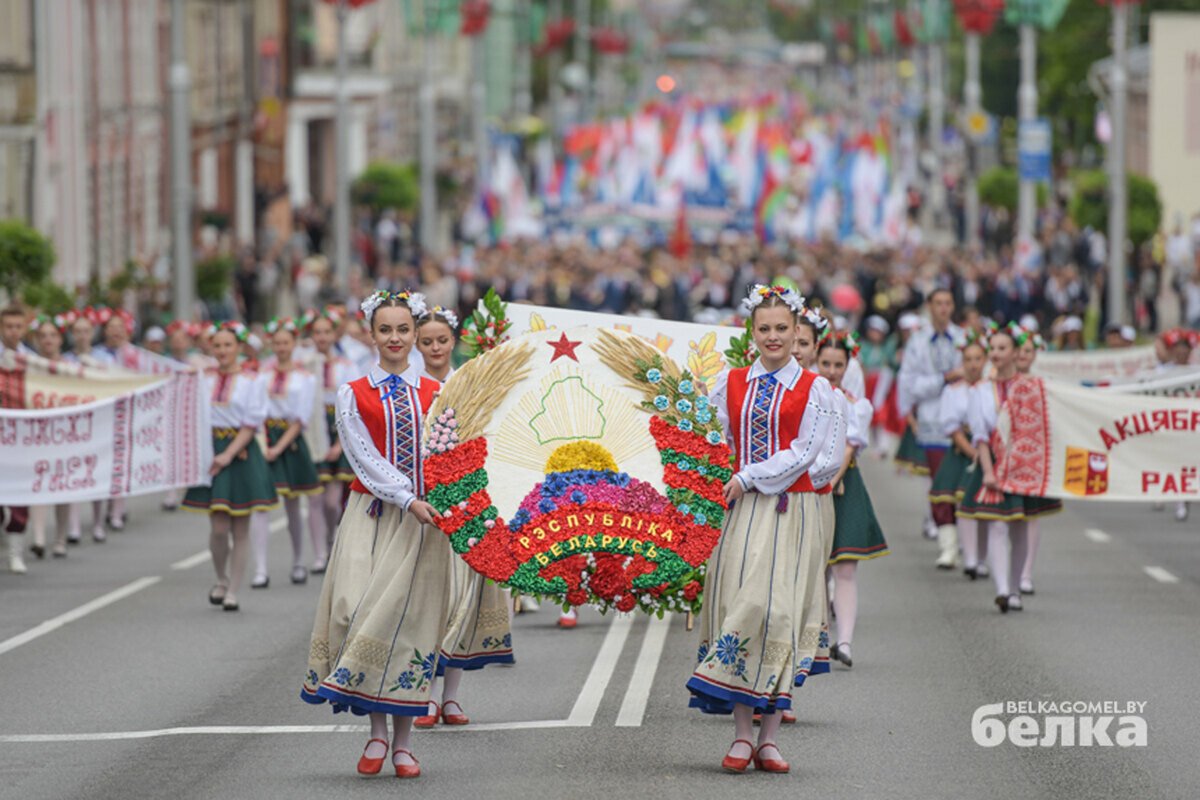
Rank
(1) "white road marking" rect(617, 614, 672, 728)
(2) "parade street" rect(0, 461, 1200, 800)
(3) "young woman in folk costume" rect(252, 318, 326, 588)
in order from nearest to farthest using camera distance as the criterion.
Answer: (2) "parade street" rect(0, 461, 1200, 800)
(1) "white road marking" rect(617, 614, 672, 728)
(3) "young woman in folk costume" rect(252, 318, 326, 588)

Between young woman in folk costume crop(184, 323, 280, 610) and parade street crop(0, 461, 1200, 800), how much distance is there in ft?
1.05

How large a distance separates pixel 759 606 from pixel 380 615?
1497 millimetres

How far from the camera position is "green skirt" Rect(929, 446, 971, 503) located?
17.6 m

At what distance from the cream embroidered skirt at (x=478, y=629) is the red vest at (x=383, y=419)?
118 cm

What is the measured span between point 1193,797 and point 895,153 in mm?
99168

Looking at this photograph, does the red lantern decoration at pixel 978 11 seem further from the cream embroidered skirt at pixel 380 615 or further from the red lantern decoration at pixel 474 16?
the cream embroidered skirt at pixel 380 615

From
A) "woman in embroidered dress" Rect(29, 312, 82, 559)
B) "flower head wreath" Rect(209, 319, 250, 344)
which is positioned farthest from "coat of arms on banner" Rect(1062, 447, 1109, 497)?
"woman in embroidered dress" Rect(29, 312, 82, 559)

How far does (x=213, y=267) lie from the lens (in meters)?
38.8

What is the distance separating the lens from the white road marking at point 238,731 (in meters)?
11.7

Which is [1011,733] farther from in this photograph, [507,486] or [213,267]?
[213,267]

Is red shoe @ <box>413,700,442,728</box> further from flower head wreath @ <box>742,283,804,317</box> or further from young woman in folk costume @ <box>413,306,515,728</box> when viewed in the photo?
flower head wreath @ <box>742,283,804,317</box>

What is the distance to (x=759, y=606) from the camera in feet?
34.0

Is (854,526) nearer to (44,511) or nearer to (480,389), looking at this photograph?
(480,389)

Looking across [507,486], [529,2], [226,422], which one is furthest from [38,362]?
[529,2]
